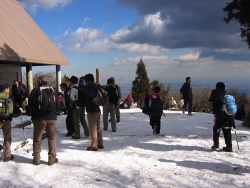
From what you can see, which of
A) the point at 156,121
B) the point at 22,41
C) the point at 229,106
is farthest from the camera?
the point at 22,41

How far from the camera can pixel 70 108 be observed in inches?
255

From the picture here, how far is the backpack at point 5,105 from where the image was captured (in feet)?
14.3

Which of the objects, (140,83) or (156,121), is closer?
(156,121)

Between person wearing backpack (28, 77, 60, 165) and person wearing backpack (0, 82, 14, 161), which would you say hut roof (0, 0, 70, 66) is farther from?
person wearing backpack (28, 77, 60, 165)

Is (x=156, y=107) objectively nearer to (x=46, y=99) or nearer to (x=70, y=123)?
(x=70, y=123)

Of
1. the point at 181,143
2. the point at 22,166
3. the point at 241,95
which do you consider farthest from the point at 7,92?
the point at 241,95

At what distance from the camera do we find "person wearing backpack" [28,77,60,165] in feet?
13.8

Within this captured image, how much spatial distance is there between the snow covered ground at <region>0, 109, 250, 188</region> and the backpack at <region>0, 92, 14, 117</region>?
1.04 meters

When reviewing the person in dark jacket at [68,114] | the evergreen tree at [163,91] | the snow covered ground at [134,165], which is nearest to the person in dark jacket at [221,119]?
the snow covered ground at [134,165]

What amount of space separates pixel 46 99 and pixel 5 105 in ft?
2.99

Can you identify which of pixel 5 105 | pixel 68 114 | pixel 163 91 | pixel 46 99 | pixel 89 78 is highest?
pixel 163 91

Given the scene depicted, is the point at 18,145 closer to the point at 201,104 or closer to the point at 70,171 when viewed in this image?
the point at 70,171

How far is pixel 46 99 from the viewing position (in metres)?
4.22

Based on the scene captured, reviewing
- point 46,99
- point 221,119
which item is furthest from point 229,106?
point 46,99
